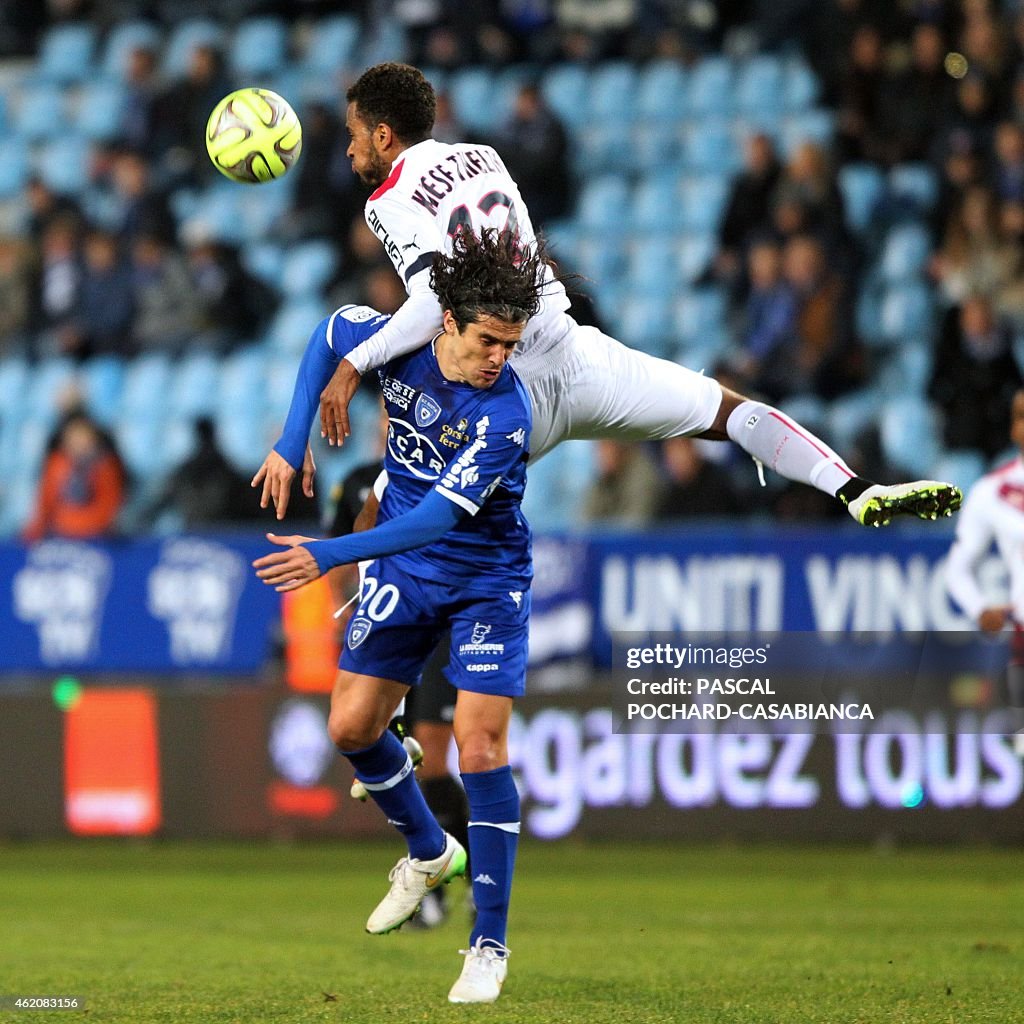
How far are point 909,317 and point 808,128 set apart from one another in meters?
2.33

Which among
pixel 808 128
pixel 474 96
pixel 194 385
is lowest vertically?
pixel 194 385

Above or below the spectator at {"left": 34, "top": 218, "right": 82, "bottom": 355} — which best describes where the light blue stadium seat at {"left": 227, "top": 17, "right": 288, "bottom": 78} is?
above

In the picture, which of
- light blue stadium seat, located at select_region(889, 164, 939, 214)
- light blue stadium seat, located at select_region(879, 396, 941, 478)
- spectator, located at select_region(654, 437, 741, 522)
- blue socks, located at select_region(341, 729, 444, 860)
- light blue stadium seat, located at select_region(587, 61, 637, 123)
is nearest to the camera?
blue socks, located at select_region(341, 729, 444, 860)

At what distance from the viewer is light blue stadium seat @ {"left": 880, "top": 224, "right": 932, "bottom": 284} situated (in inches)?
590

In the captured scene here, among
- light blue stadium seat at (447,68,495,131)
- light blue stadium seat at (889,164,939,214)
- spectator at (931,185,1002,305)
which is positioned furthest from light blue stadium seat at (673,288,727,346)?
light blue stadium seat at (447,68,495,131)

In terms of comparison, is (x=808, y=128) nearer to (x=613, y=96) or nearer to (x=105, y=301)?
(x=613, y=96)

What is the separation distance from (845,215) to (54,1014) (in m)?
10.1

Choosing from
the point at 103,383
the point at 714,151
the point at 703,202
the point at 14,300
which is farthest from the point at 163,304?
the point at 714,151

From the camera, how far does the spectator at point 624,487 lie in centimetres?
1342

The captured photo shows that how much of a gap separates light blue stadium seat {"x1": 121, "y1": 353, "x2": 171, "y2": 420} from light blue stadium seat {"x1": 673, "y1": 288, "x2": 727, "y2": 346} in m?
4.42

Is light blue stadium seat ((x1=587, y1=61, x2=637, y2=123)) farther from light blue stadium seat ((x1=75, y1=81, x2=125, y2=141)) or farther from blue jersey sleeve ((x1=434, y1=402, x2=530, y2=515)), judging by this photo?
blue jersey sleeve ((x1=434, y1=402, x2=530, y2=515))

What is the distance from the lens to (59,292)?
17328mm

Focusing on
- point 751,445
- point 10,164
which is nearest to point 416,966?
point 751,445

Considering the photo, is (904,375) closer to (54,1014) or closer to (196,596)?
(196,596)
